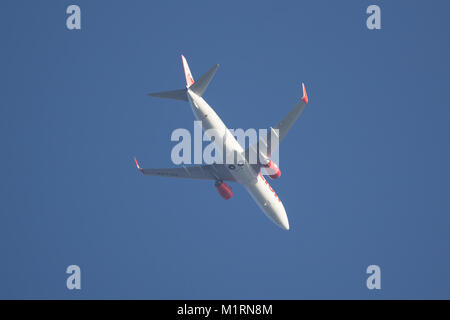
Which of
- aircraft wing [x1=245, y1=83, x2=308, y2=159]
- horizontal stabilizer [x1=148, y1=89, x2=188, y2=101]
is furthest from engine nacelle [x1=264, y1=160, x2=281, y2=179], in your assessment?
horizontal stabilizer [x1=148, y1=89, x2=188, y2=101]

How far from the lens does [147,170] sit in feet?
173

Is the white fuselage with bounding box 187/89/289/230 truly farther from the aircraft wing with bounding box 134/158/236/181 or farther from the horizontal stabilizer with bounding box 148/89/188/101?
the aircraft wing with bounding box 134/158/236/181

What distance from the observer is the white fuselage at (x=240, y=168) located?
46.1 m

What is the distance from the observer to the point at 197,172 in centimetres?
5203

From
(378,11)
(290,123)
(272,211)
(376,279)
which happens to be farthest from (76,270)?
(378,11)

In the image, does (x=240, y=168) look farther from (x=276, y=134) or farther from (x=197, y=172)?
(x=197, y=172)

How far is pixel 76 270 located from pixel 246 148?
1995cm

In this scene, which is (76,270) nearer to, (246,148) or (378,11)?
(246,148)

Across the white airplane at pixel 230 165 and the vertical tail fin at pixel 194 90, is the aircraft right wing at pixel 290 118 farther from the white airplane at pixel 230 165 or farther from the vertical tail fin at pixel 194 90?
the vertical tail fin at pixel 194 90

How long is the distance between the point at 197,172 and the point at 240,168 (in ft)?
19.5

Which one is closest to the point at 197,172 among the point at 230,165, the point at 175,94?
the point at 230,165

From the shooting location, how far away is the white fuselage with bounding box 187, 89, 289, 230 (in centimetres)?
4606

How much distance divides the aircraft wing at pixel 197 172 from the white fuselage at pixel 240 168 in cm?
211
